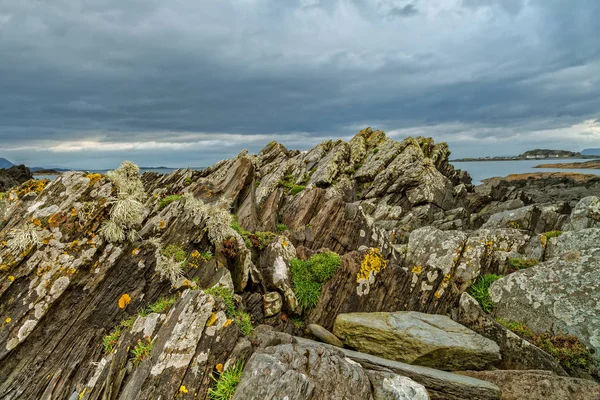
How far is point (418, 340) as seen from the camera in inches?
427

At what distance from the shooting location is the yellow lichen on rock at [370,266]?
45.1ft

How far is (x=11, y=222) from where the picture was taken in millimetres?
10914

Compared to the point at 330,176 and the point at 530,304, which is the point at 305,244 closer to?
the point at 530,304

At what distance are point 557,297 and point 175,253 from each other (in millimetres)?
14286

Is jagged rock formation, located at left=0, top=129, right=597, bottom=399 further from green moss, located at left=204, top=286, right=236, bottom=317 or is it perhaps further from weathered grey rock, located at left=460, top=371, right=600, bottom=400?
weathered grey rock, located at left=460, top=371, right=600, bottom=400

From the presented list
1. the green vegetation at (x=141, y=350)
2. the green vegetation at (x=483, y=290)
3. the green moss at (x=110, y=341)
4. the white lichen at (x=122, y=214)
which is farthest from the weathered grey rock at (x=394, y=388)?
the white lichen at (x=122, y=214)

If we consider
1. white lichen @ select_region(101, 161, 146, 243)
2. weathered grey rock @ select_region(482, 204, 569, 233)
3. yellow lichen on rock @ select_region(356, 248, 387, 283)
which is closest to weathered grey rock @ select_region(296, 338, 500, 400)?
yellow lichen on rock @ select_region(356, 248, 387, 283)

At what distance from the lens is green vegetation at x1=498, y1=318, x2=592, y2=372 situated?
1082 cm

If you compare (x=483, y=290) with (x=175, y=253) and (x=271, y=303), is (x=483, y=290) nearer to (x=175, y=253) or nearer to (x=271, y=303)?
(x=271, y=303)

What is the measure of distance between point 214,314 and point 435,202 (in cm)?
4825

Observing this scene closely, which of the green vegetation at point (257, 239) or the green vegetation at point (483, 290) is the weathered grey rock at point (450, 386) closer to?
the green vegetation at point (483, 290)

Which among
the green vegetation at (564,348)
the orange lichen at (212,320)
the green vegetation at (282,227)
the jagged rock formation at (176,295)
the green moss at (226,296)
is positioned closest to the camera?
the jagged rock formation at (176,295)

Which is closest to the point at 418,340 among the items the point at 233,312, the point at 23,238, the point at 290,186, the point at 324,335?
the point at 324,335

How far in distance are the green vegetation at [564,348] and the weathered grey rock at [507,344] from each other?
0.58 meters
